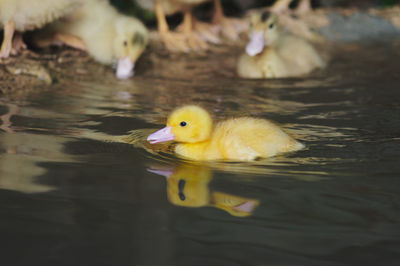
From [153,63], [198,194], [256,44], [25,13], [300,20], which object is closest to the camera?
[198,194]

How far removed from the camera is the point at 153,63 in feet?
21.6

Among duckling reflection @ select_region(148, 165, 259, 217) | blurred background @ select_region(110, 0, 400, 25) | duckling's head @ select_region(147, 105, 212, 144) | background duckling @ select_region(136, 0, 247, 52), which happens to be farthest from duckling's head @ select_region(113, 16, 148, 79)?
duckling reflection @ select_region(148, 165, 259, 217)

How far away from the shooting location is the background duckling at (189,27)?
23.2 feet

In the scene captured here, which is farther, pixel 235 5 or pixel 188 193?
pixel 235 5

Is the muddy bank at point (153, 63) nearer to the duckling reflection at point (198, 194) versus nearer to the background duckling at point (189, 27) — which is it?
the background duckling at point (189, 27)

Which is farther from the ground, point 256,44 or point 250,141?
point 256,44

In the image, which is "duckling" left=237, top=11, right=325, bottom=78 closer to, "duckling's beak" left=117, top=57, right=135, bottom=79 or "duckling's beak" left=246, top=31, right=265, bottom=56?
"duckling's beak" left=246, top=31, right=265, bottom=56

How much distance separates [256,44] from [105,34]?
1.68m

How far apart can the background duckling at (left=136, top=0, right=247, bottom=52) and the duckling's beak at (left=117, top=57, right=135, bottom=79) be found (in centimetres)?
109

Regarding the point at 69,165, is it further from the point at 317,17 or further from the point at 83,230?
the point at 317,17

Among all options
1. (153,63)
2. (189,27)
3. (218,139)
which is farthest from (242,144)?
(189,27)

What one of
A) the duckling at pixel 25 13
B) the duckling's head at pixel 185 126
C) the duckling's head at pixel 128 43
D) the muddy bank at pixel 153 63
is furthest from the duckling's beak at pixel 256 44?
the duckling's head at pixel 185 126

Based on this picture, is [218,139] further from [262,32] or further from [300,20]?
[300,20]

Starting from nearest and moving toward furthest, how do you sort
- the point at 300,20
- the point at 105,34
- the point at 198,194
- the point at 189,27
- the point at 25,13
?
the point at 198,194 → the point at 25,13 → the point at 105,34 → the point at 189,27 → the point at 300,20
